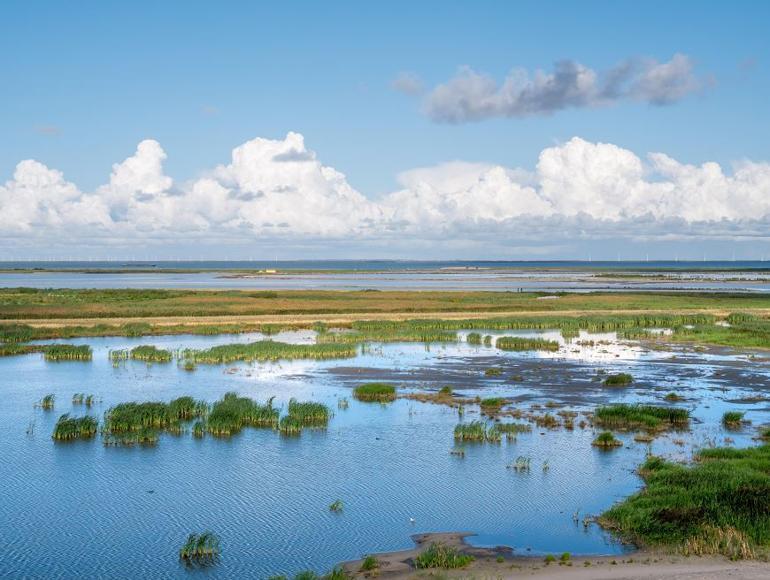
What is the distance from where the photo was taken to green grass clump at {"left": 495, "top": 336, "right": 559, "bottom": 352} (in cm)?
5772

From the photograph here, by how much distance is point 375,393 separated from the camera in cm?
3838

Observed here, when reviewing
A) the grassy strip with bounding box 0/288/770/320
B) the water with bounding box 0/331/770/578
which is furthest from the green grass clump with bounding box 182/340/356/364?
the grassy strip with bounding box 0/288/770/320

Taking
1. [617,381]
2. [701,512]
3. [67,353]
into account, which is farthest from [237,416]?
[67,353]

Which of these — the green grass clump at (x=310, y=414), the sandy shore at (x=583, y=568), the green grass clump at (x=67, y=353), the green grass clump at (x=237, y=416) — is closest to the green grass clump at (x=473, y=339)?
the green grass clump at (x=67, y=353)

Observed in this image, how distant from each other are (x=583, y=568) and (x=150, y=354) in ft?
127

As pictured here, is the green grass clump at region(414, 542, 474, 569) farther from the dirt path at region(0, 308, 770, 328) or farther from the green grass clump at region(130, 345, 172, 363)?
the dirt path at region(0, 308, 770, 328)

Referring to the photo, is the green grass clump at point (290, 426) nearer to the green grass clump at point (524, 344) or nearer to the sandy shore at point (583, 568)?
the sandy shore at point (583, 568)

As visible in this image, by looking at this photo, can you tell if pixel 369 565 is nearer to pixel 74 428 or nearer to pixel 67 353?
pixel 74 428

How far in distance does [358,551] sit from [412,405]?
57.8 feet

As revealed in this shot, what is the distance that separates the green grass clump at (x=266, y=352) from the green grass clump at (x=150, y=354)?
1164 mm

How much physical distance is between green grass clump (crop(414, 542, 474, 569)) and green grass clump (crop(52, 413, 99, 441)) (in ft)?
54.2

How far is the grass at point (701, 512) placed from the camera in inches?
722

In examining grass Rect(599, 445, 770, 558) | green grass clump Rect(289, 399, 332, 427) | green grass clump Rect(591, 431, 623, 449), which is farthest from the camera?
green grass clump Rect(289, 399, 332, 427)

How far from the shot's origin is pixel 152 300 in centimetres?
9969
